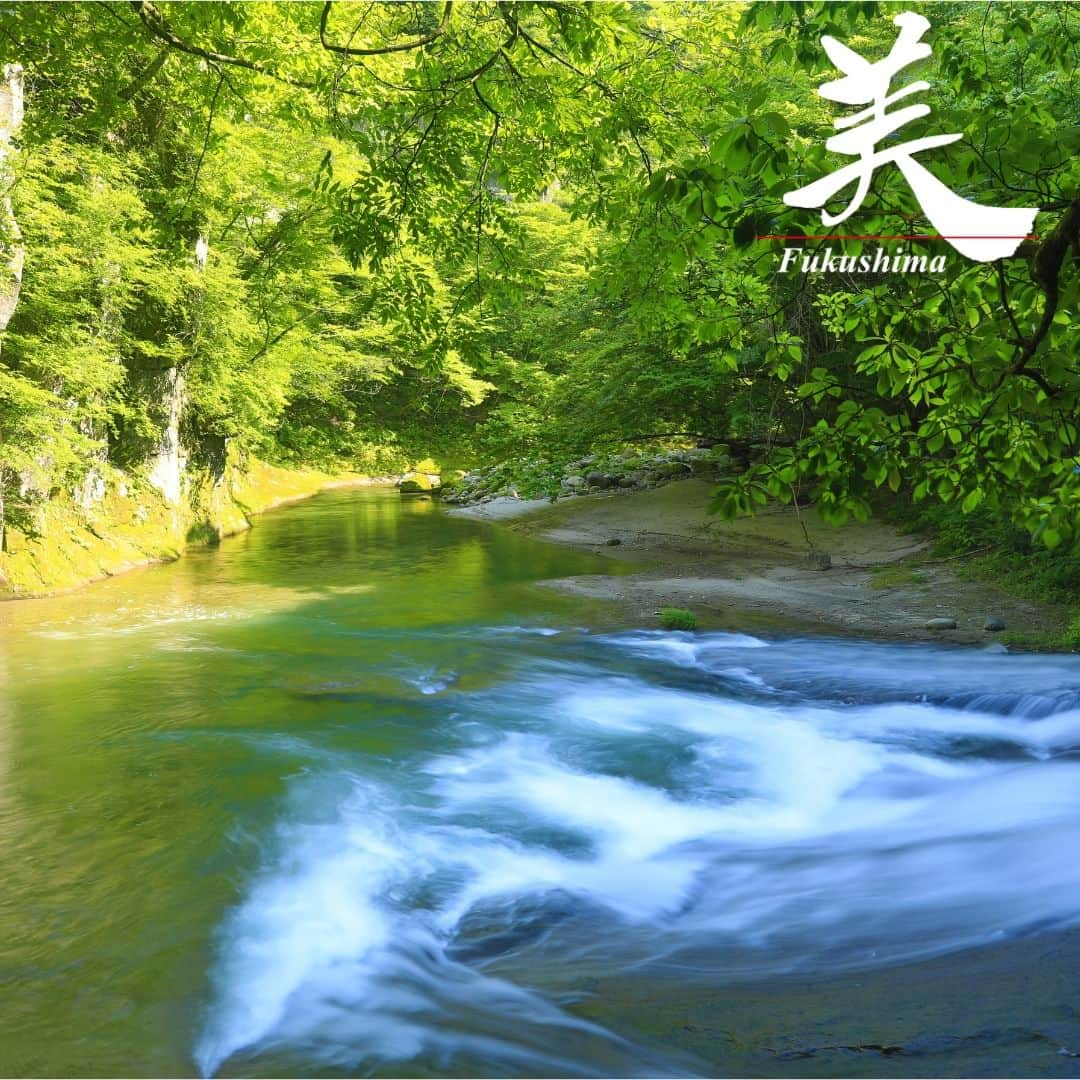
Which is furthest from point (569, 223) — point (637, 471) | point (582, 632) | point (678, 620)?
point (637, 471)

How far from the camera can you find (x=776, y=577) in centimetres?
1354

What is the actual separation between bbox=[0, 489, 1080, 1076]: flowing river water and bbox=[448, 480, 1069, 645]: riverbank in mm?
1080

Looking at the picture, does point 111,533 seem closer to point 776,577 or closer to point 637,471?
point 776,577

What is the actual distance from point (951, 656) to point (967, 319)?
7374 mm

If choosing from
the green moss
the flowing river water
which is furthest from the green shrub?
the green moss

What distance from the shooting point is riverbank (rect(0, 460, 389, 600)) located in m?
12.7

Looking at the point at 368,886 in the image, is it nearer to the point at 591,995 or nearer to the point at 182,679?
the point at 591,995

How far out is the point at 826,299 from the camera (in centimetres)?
354

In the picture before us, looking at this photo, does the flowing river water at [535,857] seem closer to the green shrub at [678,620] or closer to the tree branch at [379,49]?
the green shrub at [678,620]

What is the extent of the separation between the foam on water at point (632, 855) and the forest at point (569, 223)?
2.14m

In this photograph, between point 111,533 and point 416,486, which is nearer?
point 111,533

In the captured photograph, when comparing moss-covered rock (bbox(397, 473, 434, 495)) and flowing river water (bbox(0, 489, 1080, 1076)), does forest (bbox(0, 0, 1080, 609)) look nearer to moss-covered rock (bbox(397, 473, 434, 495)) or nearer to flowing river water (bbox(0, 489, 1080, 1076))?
flowing river water (bbox(0, 489, 1080, 1076))

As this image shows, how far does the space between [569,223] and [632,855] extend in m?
6.70

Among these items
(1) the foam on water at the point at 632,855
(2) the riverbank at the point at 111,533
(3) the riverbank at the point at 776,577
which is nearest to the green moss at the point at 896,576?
(3) the riverbank at the point at 776,577
